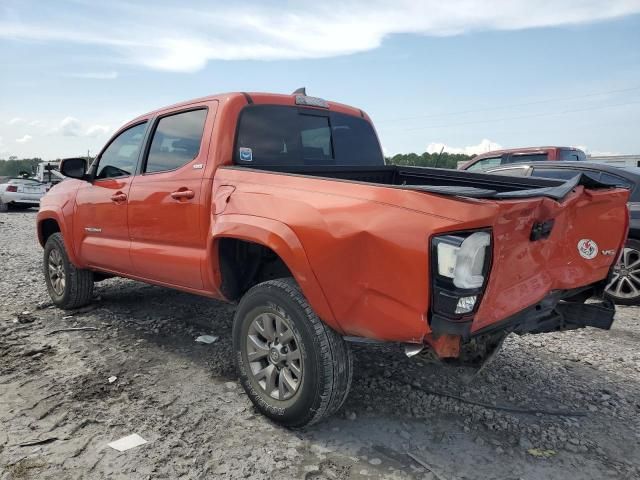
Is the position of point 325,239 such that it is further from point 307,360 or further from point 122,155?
point 122,155

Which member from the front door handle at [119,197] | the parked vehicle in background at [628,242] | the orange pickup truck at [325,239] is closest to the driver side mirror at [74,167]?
the orange pickup truck at [325,239]

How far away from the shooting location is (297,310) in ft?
8.93

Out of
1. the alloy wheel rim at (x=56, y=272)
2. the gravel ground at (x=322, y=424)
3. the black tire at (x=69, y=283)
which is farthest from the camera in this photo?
the alloy wheel rim at (x=56, y=272)

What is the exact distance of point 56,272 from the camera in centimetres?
539

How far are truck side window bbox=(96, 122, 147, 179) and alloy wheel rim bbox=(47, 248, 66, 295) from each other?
1196mm

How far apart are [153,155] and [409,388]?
8.68 ft

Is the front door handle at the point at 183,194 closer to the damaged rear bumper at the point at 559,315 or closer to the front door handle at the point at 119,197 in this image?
the front door handle at the point at 119,197

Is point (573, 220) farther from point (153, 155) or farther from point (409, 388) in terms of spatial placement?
point (153, 155)

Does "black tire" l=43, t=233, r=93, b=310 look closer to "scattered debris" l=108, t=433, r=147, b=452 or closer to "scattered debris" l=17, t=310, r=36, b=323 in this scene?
"scattered debris" l=17, t=310, r=36, b=323

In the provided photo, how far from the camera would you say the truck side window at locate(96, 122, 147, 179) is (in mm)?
A: 4262

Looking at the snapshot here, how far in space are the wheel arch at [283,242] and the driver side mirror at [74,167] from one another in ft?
6.97

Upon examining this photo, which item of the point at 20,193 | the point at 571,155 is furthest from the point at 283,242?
the point at 20,193

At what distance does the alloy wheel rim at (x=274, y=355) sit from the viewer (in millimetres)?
2826

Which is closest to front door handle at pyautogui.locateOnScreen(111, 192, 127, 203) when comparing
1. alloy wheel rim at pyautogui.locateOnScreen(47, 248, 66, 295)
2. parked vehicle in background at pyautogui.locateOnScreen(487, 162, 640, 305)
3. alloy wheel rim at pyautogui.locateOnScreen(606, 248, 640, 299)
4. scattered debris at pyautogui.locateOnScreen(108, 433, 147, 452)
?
alloy wheel rim at pyautogui.locateOnScreen(47, 248, 66, 295)
